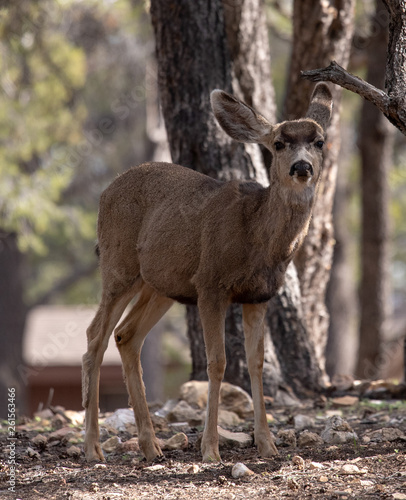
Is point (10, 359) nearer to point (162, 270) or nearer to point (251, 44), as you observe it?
point (251, 44)

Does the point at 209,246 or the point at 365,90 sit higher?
the point at 365,90

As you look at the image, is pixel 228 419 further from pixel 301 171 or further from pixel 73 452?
pixel 301 171

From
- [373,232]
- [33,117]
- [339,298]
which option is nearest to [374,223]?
[373,232]

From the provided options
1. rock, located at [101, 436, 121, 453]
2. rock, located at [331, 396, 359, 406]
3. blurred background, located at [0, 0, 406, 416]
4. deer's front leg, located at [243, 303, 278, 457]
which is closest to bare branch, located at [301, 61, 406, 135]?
deer's front leg, located at [243, 303, 278, 457]

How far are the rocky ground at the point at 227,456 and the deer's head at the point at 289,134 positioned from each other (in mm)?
1867

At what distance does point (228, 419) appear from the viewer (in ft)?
21.9

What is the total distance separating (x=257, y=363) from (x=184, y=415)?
143 cm

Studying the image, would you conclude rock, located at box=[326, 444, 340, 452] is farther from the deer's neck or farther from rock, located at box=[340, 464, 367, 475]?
the deer's neck

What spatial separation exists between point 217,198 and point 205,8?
9.27ft

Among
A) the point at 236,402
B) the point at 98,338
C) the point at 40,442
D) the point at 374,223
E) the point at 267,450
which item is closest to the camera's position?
the point at 267,450

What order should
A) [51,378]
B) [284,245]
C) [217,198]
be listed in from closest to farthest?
[284,245] < [217,198] < [51,378]

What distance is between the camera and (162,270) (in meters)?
5.84

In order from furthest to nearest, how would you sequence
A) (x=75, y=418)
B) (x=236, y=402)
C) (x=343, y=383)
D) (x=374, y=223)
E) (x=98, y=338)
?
(x=374, y=223), (x=343, y=383), (x=75, y=418), (x=236, y=402), (x=98, y=338)

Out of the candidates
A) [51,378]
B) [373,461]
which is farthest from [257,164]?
[51,378]
